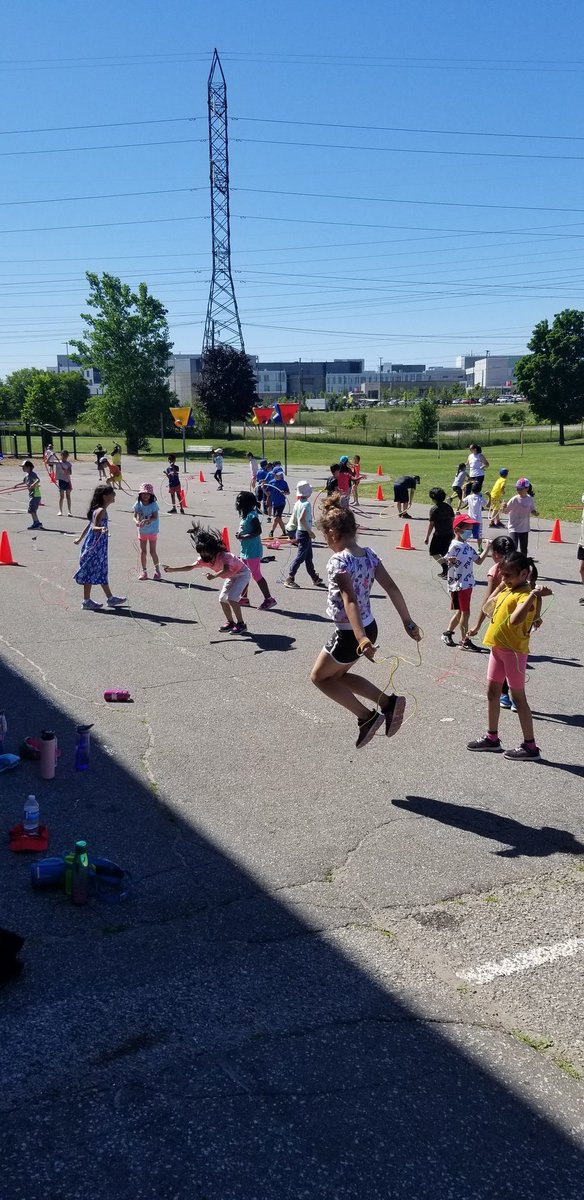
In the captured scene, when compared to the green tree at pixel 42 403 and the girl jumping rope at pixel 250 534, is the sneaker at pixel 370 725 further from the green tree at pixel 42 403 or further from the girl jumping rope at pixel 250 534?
the green tree at pixel 42 403

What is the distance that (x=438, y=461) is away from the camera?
48.7 m

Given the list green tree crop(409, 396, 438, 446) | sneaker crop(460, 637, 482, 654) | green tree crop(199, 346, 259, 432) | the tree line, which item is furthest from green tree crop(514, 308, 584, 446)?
sneaker crop(460, 637, 482, 654)

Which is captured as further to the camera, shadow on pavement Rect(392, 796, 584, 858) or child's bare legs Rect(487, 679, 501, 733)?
child's bare legs Rect(487, 679, 501, 733)

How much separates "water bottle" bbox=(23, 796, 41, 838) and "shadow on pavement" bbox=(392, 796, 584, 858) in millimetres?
2380

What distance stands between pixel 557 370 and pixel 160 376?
29799 mm

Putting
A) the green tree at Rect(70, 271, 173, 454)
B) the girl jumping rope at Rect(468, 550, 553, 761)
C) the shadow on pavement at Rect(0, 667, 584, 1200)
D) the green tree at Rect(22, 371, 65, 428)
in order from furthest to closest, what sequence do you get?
1. the green tree at Rect(22, 371, 65, 428)
2. the green tree at Rect(70, 271, 173, 454)
3. the girl jumping rope at Rect(468, 550, 553, 761)
4. the shadow on pavement at Rect(0, 667, 584, 1200)

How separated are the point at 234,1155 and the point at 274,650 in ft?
24.3

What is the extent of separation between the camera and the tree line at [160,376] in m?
63.5

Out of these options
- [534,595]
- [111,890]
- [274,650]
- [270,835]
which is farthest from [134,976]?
[274,650]

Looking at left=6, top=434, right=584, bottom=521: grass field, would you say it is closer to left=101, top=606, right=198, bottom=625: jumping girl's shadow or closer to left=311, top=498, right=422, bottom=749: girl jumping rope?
left=101, top=606, right=198, bottom=625: jumping girl's shadow

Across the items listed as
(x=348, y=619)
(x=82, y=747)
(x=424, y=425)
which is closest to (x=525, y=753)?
(x=348, y=619)

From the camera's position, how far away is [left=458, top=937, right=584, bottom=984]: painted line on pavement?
4.32m

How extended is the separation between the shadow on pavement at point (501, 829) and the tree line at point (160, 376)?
60.2 metres

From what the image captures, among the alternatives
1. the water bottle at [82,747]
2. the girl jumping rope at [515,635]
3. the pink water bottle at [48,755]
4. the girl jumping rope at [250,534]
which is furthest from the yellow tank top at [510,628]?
the girl jumping rope at [250,534]
